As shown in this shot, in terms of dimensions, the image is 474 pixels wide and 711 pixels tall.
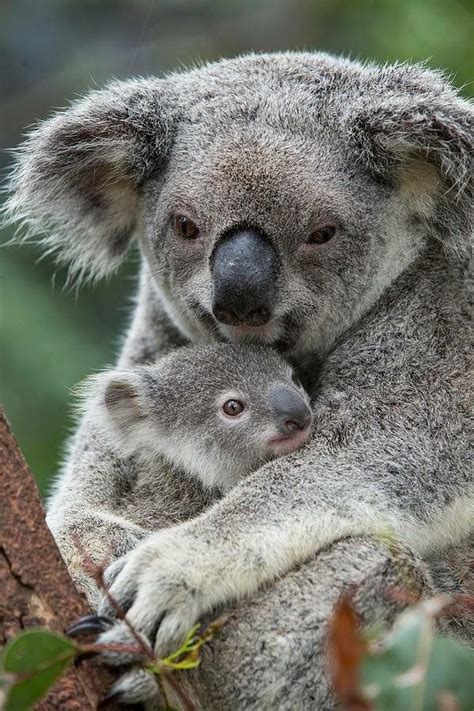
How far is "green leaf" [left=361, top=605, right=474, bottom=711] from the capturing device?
171cm

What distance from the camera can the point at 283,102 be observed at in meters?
3.66

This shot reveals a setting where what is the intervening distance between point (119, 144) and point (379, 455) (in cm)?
149

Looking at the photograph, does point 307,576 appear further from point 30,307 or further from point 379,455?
point 30,307

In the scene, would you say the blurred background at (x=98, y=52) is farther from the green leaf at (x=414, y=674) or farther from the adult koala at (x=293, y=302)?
the green leaf at (x=414, y=674)

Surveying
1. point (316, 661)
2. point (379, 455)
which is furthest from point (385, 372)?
point (316, 661)

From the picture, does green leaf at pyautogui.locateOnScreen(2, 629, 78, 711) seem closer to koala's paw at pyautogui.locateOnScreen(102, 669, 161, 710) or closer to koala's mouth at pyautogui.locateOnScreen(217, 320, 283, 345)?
koala's paw at pyautogui.locateOnScreen(102, 669, 161, 710)

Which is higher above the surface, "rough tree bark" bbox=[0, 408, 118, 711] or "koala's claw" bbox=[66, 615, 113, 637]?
"rough tree bark" bbox=[0, 408, 118, 711]

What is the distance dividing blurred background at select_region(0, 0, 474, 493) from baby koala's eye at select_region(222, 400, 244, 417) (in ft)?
7.27

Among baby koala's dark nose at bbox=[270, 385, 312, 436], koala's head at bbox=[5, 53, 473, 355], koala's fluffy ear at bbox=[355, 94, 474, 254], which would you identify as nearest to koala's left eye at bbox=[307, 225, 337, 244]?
koala's head at bbox=[5, 53, 473, 355]

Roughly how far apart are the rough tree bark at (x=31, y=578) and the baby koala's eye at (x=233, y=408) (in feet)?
3.32

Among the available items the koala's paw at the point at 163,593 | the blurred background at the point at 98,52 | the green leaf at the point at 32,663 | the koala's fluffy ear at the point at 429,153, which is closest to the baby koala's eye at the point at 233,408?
the koala's paw at the point at 163,593

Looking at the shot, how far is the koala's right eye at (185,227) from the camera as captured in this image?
11.7 feet

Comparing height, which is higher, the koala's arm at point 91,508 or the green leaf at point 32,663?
the green leaf at point 32,663

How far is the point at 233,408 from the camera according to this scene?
11.4 feet
